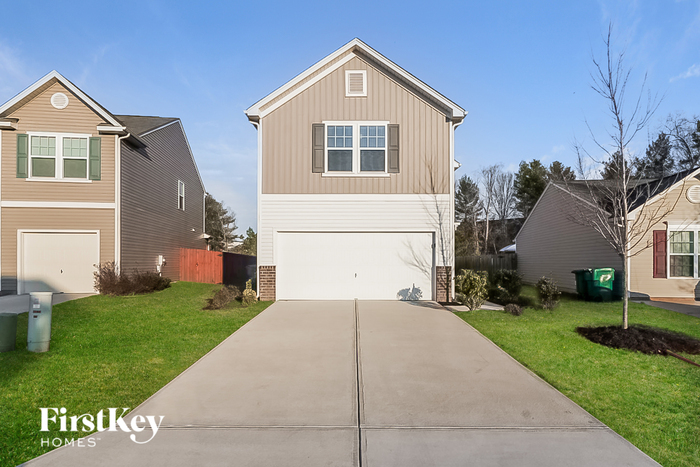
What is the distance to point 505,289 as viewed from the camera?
47.8ft

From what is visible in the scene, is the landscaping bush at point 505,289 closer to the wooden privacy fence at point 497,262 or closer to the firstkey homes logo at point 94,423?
the wooden privacy fence at point 497,262

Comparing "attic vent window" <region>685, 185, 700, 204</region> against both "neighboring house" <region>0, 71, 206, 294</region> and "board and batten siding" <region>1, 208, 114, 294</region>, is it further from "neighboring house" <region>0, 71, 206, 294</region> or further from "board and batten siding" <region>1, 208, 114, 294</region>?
"board and batten siding" <region>1, 208, 114, 294</region>

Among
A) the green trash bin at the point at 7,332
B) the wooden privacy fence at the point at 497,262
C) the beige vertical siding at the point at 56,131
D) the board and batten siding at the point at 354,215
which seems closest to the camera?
the green trash bin at the point at 7,332

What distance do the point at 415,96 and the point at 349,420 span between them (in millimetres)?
10823

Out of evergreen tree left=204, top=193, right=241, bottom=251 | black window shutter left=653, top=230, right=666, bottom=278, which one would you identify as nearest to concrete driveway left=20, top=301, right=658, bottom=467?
black window shutter left=653, top=230, right=666, bottom=278

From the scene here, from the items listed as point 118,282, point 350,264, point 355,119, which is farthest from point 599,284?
point 118,282

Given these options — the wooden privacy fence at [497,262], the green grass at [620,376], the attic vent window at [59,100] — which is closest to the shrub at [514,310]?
the green grass at [620,376]

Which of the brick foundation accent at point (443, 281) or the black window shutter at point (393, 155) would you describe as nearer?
the brick foundation accent at point (443, 281)

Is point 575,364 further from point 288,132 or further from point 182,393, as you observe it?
point 288,132

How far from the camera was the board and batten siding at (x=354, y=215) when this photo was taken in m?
12.8

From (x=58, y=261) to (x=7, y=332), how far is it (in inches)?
346

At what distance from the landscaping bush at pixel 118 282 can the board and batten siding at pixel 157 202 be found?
65 centimetres

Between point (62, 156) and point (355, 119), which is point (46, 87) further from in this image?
point (355, 119)

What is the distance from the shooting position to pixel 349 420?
4316 millimetres
